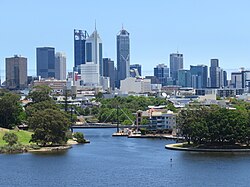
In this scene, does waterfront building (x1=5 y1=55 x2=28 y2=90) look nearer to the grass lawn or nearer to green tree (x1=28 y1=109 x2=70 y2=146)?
the grass lawn

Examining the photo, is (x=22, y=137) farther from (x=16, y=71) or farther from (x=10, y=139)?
(x=16, y=71)

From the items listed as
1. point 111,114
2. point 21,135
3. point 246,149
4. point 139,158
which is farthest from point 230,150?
point 111,114

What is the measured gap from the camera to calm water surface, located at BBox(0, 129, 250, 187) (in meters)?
35.3

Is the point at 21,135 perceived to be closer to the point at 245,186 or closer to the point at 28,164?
the point at 28,164

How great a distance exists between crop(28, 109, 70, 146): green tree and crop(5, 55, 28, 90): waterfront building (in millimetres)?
138399

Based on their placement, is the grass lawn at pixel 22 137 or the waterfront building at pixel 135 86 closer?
the grass lawn at pixel 22 137

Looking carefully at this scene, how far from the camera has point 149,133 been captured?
2726 inches

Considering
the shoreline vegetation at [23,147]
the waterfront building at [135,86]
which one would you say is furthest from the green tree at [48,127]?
the waterfront building at [135,86]

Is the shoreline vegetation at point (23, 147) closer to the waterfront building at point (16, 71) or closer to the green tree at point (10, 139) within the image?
the green tree at point (10, 139)

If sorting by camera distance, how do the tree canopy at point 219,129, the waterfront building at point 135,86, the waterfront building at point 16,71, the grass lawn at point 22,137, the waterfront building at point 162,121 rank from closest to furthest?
1. the tree canopy at point 219,129
2. the grass lawn at point 22,137
3. the waterfront building at point 162,121
4. the waterfront building at point 135,86
5. the waterfront building at point 16,71

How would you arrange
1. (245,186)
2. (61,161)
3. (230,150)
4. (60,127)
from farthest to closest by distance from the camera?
1. (60,127)
2. (230,150)
3. (61,161)
4. (245,186)

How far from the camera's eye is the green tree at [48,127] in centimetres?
5250

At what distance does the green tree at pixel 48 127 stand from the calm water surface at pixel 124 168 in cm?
193

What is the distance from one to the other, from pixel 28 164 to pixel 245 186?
1451 cm
